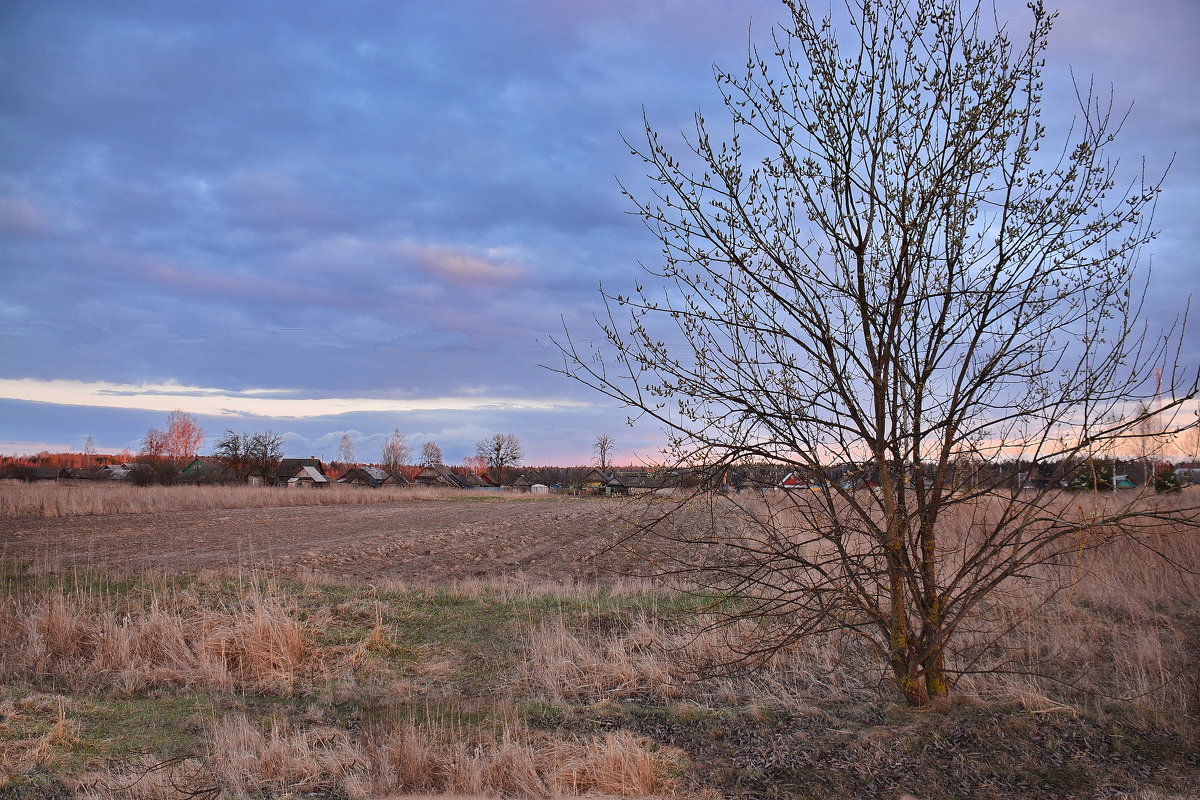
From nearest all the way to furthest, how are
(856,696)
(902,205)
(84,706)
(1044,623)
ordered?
(902,205), (856,696), (84,706), (1044,623)

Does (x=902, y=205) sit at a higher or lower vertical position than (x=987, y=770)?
higher

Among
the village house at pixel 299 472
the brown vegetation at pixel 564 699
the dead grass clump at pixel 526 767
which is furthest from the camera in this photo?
the village house at pixel 299 472

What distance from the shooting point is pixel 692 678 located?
593 cm

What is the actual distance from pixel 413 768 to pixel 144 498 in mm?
33920

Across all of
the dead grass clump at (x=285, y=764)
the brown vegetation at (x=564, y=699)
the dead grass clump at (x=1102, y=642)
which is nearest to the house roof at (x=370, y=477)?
the brown vegetation at (x=564, y=699)

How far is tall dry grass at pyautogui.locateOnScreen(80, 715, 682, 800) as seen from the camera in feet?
12.9

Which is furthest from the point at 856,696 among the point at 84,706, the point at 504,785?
the point at 84,706

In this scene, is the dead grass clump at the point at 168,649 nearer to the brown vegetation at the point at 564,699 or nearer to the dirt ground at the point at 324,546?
the brown vegetation at the point at 564,699

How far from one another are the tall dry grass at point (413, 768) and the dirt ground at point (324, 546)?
4.70 meters

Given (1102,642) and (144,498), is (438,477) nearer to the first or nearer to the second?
(144,498)

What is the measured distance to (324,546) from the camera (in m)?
18.6

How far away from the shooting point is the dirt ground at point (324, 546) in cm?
1386

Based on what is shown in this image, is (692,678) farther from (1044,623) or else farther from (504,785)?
(1044,623)

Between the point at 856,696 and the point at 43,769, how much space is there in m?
5.61
